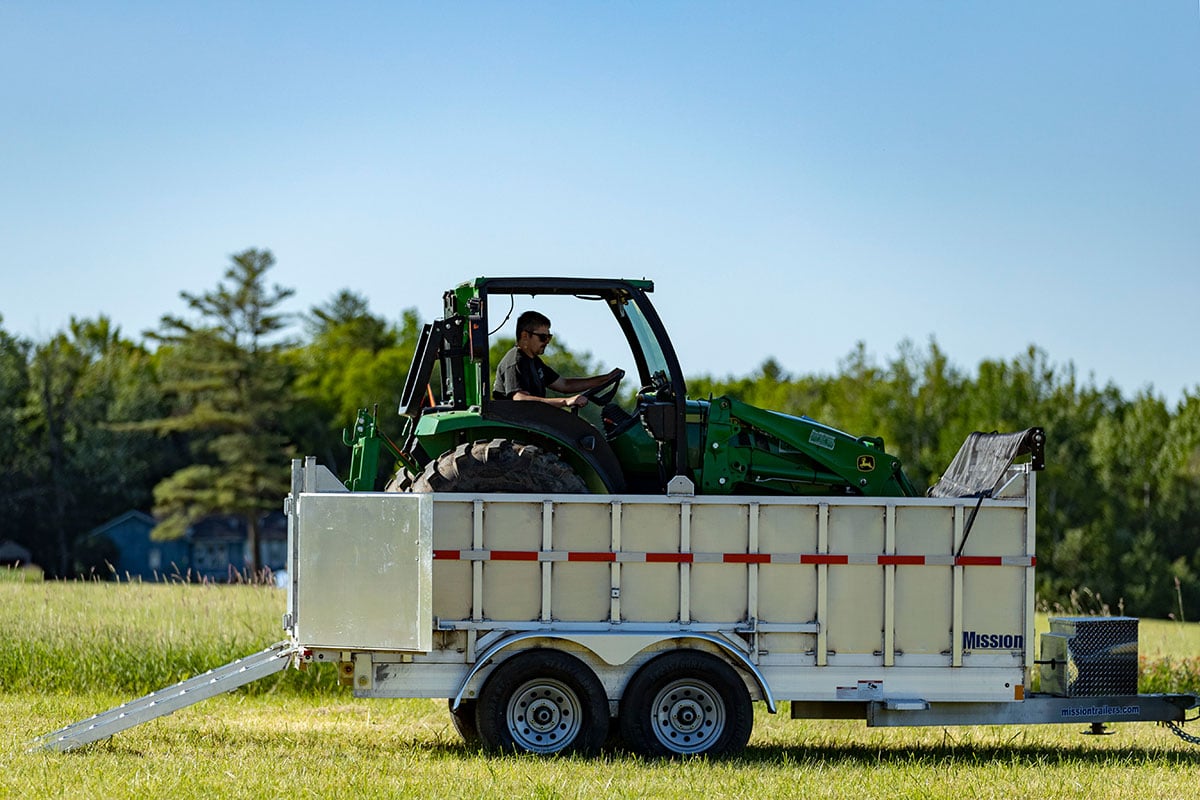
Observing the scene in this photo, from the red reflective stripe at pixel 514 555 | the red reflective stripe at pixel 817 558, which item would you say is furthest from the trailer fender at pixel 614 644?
the red reflective stripe at pixel 817 558

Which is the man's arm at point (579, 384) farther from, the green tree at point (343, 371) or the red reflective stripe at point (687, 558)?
the green tree at point (343, 371)

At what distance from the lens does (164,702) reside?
10391 mm

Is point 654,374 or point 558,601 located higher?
point 654,374

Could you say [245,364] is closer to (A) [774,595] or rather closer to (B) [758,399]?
(B) [758,399]

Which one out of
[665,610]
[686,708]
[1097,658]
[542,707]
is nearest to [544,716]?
[542,707]

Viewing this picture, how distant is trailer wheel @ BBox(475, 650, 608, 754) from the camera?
10195 millimetres

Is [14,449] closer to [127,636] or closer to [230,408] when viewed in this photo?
[230,408]

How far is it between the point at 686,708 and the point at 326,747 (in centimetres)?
258

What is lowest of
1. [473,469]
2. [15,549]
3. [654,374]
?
[15,549]

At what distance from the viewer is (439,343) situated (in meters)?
11.1

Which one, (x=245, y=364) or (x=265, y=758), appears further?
(x=245, y=364)

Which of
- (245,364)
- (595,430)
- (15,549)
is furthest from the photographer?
(245,364)

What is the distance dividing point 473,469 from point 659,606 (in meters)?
1.55

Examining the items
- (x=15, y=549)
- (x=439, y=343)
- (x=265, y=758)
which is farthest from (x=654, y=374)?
(x=15, y=549)
